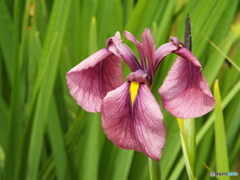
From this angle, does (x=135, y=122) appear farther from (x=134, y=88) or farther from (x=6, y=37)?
(x=6, y=37)

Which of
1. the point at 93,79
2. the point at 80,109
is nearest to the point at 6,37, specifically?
the point at 80,109

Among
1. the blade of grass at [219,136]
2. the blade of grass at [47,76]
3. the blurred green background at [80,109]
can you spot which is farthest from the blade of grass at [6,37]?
the blade of grass at [219,136]

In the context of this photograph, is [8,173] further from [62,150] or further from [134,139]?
[134,139]

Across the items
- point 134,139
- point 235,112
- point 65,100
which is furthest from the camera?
point 65,100

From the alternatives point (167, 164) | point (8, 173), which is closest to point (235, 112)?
point (167, 164)

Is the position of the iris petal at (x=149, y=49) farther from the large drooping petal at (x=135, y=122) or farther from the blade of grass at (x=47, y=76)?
the blade of grass at (x=47, y=76)

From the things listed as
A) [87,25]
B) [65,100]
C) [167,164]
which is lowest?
[167,164]
